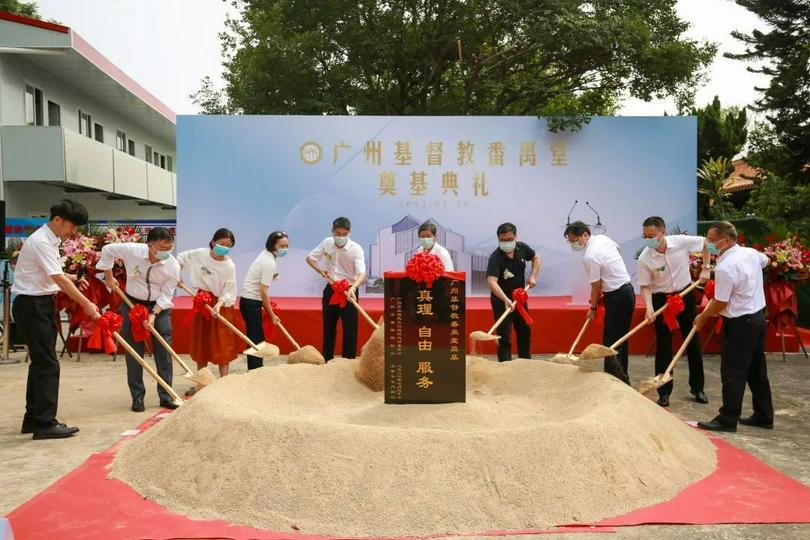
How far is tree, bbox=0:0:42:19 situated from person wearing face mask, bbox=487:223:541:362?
14.2 metres

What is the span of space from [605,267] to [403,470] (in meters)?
2.71

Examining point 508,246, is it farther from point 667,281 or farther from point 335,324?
point 335,324

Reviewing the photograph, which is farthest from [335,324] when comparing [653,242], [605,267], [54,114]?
[54,114]

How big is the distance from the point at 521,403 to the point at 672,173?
511 centimetres

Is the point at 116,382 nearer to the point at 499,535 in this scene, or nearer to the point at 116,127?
the point at 499,535

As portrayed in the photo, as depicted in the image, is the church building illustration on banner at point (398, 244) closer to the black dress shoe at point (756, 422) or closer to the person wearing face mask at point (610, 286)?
the person wearing face mask at point (610, 286)

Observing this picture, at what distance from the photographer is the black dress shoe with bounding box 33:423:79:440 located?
4.19m

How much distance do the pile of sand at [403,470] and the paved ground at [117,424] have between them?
0.29 m

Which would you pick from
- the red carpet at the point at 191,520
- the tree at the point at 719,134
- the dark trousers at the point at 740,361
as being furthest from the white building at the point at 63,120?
the tree at the point at 719,134

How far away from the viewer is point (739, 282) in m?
4.28

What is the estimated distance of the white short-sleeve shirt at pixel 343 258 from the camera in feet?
19.0

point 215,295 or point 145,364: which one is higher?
point 215,295

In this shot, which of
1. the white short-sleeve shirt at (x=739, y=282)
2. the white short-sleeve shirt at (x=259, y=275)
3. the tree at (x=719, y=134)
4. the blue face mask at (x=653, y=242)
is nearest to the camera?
the white short-sleeve shirt at (x=739, y=282)

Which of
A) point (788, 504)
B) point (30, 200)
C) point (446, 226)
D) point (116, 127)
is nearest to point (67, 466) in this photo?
point (788, 504)
